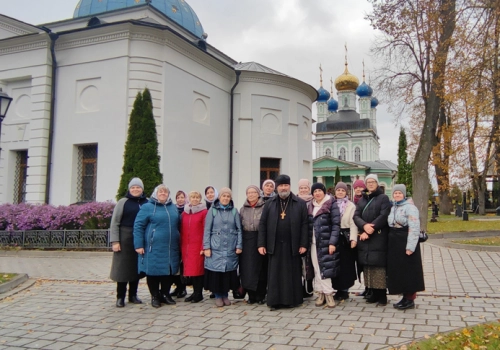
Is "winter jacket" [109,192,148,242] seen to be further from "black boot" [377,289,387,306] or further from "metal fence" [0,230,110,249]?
"metal fence" [0,230,110,249]

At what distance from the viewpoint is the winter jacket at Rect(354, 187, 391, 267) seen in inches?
239

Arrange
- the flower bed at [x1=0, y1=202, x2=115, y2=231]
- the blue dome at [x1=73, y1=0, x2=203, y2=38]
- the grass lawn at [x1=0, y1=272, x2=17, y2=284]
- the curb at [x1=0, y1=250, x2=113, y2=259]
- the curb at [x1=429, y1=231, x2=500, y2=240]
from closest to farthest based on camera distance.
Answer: the grass lawn at [x1=0, y1=272, x2=17, y2=284], the curb at [x1=0, y1=250, x2=113, y2=259], the flower bed at [x1=0, y1=202, x2=115, y2=231], the curb at [x1=429, y1=231, x2=500, y2=240], the blue dome at [x1=73, y1=0, x2=203, y2=38]

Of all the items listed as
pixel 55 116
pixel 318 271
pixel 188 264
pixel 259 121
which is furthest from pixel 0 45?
pixel 318 271

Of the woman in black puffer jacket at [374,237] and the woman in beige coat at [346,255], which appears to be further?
the woman in beige coat at [346,255]

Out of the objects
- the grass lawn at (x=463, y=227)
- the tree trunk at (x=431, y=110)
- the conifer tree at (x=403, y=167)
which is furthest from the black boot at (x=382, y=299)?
the conifer tree at (x=403, y=167)

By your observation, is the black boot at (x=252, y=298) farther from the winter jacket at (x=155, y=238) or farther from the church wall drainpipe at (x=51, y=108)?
the church wall drainpipe at (x=51, y=108)

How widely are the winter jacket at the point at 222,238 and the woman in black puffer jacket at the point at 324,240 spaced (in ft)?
3.74

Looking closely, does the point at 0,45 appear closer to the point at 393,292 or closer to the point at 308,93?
the point at 308,93

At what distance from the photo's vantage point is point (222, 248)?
6438 millimetres

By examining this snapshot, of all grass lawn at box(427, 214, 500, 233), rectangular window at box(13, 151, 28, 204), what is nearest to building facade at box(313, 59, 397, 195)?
grass lawn at box(427, 214, 500, 233)

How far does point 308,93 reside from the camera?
24188 mm

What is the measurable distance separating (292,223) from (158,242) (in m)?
2.03

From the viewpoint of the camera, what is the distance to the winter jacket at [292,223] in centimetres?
621

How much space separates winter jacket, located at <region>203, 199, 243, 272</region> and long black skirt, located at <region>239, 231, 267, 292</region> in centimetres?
11
